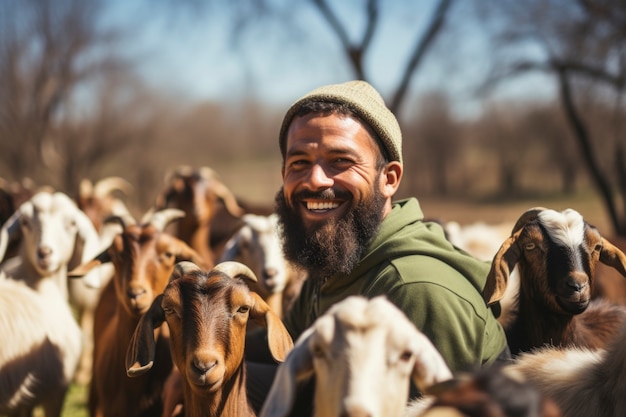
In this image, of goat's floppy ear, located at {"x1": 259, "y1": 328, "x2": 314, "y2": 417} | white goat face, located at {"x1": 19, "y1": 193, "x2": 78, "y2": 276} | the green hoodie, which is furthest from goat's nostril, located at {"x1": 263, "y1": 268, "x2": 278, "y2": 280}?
goat's floppy ear, located at {"x1": 259, "y1": 328, "x2": 314, "y2": 417}

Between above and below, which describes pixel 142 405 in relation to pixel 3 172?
above

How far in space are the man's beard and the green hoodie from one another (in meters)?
0.06

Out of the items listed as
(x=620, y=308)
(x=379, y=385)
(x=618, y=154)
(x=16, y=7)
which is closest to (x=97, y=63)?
(x=16, y=7)

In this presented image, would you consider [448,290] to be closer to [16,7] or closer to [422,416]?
[422,416]

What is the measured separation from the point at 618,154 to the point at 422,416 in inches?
500

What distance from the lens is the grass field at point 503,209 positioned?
17203 millimetres

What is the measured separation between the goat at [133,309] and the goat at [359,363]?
2.18 m

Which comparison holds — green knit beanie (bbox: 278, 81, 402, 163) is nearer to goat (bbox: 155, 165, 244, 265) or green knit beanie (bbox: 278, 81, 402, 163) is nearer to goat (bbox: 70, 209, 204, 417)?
goat (bbox: 70, 209, 204, 417)

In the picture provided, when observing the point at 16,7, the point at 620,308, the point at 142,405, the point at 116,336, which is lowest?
the point at 142,405

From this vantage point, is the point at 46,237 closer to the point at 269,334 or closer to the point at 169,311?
the point at 169,311

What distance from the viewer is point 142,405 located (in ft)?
13.4

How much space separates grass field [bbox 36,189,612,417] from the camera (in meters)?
17.2

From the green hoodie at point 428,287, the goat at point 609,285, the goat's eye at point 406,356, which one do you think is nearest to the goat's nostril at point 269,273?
the green hoodie at point 428,287

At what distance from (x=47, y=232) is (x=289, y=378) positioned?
393 cm
